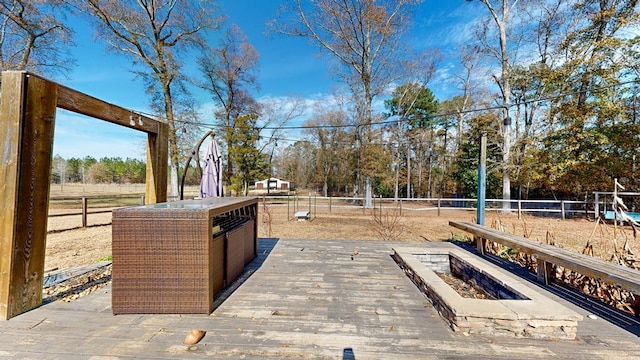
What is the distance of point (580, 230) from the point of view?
27.7 feet

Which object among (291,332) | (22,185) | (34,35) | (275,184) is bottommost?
(291,332)

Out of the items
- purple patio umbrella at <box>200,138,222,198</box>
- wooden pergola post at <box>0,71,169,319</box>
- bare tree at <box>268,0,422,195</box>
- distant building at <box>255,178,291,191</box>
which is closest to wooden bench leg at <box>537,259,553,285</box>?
purple patio umbrella at <box>200,138,222,198</box>

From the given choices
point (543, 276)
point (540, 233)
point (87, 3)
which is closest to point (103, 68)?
point (87, 3)

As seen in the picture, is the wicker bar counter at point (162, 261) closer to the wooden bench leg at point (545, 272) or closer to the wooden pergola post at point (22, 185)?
the wooden pergola post at point (22, 185)

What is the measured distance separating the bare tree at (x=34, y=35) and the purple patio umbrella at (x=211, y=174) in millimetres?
11680

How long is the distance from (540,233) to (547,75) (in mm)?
8028

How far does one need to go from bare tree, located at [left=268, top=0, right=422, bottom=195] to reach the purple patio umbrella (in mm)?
9670

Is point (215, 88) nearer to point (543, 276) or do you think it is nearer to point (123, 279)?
point (123, 279)

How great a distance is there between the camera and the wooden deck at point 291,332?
1714mm

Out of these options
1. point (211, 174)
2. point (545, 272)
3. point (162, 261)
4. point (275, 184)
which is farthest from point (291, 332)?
Result: point (275, 184)

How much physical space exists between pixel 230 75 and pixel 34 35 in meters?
8.60

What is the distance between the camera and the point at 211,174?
3.90 metres

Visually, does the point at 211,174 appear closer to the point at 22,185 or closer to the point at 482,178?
the point at 22,185

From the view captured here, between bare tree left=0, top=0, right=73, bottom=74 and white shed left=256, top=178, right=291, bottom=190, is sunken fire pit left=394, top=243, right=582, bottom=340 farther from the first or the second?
white shed left=256, top=178, right=291, bottom=190
